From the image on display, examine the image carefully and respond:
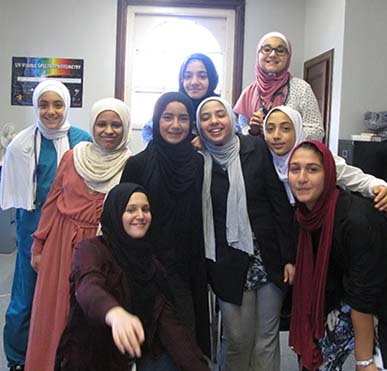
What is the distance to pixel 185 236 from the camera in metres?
1.78

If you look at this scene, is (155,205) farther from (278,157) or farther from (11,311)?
(11,311)

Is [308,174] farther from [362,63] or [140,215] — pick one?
[362,63]

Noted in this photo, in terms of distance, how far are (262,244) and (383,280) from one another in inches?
18.1

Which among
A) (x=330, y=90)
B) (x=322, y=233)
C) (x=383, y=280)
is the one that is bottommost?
(x=383, y=280)

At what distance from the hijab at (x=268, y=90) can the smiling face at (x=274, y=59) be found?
0.05 feet

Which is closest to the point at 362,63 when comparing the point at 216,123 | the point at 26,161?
the point at 216,123

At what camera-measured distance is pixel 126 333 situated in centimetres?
122

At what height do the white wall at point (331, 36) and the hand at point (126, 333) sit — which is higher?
the white wall at point (331, 36)

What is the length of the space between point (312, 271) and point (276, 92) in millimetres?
949

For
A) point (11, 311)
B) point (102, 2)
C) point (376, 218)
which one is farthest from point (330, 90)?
point (11, 311)

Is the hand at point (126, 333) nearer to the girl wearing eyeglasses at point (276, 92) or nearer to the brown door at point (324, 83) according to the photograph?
the girl wearing eyeglasses at point (276, 92)

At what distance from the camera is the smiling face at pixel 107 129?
6.29ft

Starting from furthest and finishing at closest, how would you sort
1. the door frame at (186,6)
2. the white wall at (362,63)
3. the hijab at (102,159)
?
1. the door frame at (186,6)
2. the white wall at (362,63)
3. the hijab at (102,159)

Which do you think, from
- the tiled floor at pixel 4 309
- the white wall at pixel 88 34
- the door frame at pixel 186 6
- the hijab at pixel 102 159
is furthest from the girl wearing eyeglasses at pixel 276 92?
the door frame at pixel 186 6
